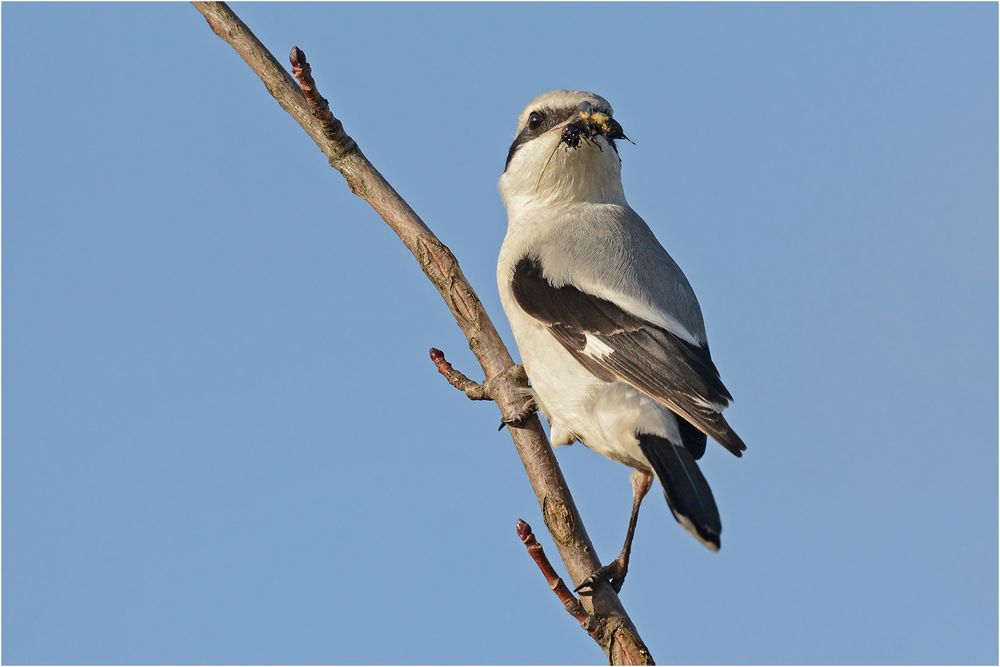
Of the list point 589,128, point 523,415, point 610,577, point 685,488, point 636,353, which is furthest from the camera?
point 589,128

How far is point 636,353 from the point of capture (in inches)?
207

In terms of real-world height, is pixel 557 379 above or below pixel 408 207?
below

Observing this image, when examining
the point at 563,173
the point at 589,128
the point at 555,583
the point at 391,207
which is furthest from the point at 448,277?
the point at 555,583

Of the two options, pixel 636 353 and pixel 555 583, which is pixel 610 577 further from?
pixel 636 353

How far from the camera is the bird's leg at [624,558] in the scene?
468 cm

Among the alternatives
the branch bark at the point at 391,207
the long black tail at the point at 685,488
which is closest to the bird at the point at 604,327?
the long black tail at the point at 685,488

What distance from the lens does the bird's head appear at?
20.9 ft

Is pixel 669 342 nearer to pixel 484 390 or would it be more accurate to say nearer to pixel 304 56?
pixel 484 390

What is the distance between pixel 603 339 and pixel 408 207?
116cm

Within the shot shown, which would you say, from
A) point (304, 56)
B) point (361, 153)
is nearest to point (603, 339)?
point (361, 153)

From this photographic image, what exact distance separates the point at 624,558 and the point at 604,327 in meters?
1.07

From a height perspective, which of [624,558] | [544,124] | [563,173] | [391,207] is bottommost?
[624,558]

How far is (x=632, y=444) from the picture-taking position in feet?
16.7

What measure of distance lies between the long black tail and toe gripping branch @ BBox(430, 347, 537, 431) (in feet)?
2.00
